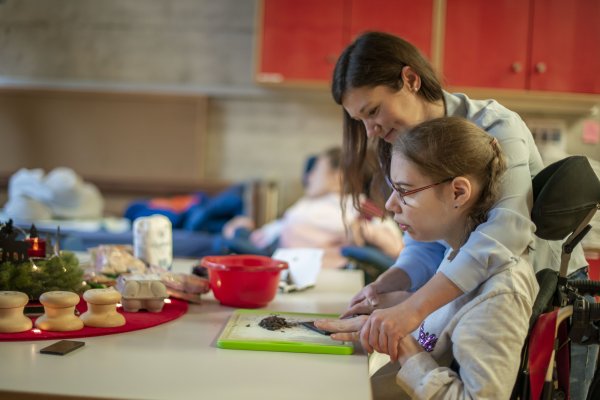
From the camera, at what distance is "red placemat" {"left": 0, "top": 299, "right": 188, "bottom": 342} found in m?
1.12

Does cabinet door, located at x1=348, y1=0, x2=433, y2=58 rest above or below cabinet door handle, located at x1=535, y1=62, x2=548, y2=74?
above

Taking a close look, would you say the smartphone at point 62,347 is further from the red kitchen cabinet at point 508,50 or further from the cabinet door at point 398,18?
the cabinet door at point 398,18

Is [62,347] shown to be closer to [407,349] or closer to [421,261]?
[407,349]

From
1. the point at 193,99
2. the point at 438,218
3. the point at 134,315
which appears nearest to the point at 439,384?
the point at 438,218

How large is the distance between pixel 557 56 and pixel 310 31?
Answer: 1.36 m

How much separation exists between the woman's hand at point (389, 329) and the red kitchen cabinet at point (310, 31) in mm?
2941

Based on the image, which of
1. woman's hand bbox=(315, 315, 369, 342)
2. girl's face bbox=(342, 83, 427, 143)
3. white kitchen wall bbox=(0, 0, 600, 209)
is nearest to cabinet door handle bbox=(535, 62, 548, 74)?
white kitchen wall bbox=(0, 0, 600, 209)

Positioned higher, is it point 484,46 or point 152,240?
point 484,46

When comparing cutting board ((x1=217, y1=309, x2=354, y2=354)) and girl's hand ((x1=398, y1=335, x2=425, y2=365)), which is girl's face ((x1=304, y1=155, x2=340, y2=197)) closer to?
cutting board ((x1=217, y1=309, x2=354, y2=354))

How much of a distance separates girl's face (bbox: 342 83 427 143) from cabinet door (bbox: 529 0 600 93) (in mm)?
2040

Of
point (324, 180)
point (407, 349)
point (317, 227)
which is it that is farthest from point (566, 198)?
point (324, 180)

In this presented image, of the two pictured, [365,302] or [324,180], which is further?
[324,180]

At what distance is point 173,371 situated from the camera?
101 cm

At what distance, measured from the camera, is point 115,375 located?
97cm
